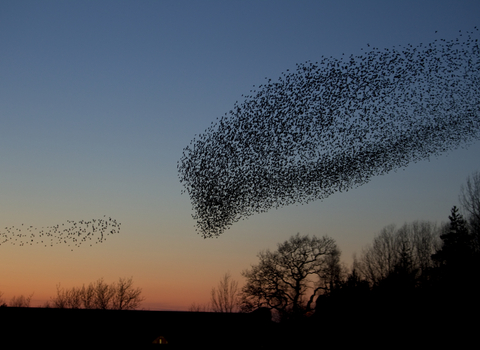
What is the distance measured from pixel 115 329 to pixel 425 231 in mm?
48306

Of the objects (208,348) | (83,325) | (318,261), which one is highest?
(318,261)

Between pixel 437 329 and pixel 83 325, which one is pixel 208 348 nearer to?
pixel 83 325

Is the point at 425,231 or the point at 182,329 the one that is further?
the point at 425,231

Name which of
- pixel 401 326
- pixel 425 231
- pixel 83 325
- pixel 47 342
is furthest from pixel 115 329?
pixel 425 231

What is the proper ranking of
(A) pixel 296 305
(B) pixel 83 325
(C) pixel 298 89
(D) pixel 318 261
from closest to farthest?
(C) pixel 298 89 < (B) pixel 83 325 < (A) pixel 296 305 < (D) pixel 318 261

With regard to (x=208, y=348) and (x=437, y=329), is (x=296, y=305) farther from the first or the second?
(x=437, y=329)

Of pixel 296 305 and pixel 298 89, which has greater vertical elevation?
pixel 298 89

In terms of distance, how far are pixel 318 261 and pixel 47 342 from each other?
29.9 metres

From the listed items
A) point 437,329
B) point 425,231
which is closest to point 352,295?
point 437,329

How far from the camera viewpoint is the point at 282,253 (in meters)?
51.1

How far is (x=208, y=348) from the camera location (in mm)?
37281

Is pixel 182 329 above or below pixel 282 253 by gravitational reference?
below

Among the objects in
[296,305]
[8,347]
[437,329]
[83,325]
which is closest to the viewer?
[437,329]

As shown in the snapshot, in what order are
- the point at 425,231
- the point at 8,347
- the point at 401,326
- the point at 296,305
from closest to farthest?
the point at 401,326
the point at 8,347
the point at 296,305
the point at 425,231
